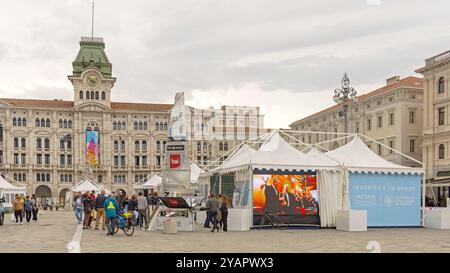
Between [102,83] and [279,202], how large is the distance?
6853cm

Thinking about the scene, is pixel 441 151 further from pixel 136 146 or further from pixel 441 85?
pixel 136 146

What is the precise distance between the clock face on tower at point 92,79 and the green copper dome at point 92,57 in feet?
6.71

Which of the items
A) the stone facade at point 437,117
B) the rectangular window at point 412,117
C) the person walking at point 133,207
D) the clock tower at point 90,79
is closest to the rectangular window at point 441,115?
the stone facade at point 437,117

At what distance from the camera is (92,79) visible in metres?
84.5

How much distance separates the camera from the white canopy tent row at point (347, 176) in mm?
20734

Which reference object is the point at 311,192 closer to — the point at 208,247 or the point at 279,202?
the point at 279,202

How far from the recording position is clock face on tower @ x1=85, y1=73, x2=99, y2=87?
277ft

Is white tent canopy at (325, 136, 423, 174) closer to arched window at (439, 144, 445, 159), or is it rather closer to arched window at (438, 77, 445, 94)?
arched window at (439, 144, 445, 159)

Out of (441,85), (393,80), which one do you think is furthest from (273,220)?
(393,80)

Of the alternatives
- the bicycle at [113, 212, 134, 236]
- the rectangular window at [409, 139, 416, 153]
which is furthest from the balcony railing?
the bicycle at [113, 212, 134, 236]

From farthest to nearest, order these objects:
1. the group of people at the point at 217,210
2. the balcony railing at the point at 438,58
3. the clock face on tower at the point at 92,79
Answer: the clock face on tower at the point at 92,79
the balcony railing at the point at 438,58
the group of people at the point at 217,210

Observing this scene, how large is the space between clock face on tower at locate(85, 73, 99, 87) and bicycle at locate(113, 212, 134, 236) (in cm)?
6933

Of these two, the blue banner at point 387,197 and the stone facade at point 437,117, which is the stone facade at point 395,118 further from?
the blue banner at point 387,197
